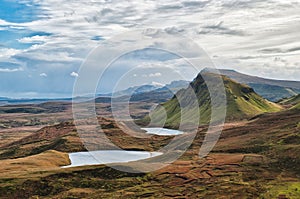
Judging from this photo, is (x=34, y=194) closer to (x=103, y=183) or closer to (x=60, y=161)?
(x=103, y=183)

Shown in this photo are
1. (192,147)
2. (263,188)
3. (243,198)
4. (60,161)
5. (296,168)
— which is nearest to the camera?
(243,198)

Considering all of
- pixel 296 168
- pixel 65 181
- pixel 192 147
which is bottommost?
pixel 192 147

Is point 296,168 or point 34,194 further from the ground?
point 34,194

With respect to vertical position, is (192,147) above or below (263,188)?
below

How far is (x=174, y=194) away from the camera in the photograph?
108 m

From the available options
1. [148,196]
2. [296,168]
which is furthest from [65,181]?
[296,168]

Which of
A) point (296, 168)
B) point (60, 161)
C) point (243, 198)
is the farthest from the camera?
point (60, 161)

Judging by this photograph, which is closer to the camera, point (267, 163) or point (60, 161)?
point (267, 163)

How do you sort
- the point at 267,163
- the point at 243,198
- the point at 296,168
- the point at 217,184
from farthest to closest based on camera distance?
the point at 267,163
the point at 296,168
the point at 217,184
the point at 243,198

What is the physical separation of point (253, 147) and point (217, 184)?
54577 mm

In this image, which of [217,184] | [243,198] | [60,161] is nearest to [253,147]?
[217,184]

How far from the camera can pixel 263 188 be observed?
10762 centimetres

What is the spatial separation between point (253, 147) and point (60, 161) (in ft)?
281

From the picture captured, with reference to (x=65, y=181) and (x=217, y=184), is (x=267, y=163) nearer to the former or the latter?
(x=217, y=184)
